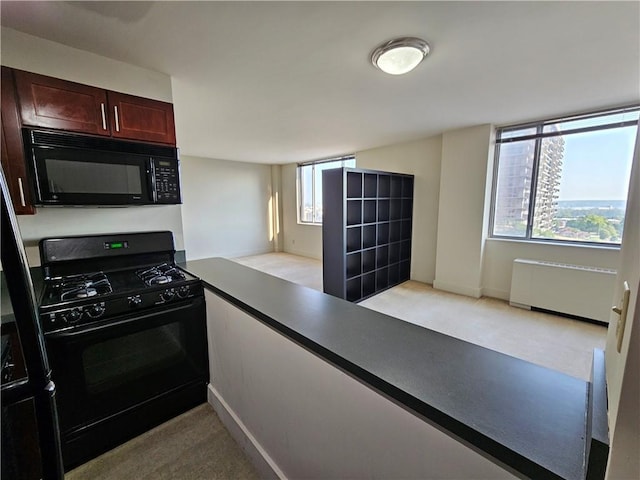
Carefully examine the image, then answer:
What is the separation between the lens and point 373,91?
8.41ft

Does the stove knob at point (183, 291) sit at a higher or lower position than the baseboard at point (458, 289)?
higher

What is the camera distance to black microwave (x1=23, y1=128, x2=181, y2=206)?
5.21 feet

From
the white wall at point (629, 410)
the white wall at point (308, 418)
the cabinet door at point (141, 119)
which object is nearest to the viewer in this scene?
the white wall at point (629, 410)

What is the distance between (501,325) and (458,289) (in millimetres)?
1119

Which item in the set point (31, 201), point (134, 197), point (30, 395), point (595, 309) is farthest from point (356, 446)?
point (595, 309)

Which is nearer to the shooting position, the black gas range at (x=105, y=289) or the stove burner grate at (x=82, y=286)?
the black gas range at (x=105, y=289)

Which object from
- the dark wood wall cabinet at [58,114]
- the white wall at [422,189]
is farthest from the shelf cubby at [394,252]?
the dark wood wall cabinet at [58,114]

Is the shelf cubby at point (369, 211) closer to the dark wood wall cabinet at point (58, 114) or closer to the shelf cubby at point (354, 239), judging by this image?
the shelf cubby at point (354, 239)

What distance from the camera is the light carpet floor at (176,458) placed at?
1.49m

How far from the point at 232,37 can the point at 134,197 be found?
1.23 m

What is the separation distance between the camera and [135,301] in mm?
1553

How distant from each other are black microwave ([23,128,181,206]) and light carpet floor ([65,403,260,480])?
1523 mm

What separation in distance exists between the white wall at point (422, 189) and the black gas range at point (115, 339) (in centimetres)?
398

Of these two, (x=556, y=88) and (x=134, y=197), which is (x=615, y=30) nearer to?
(x=556, y=88)
